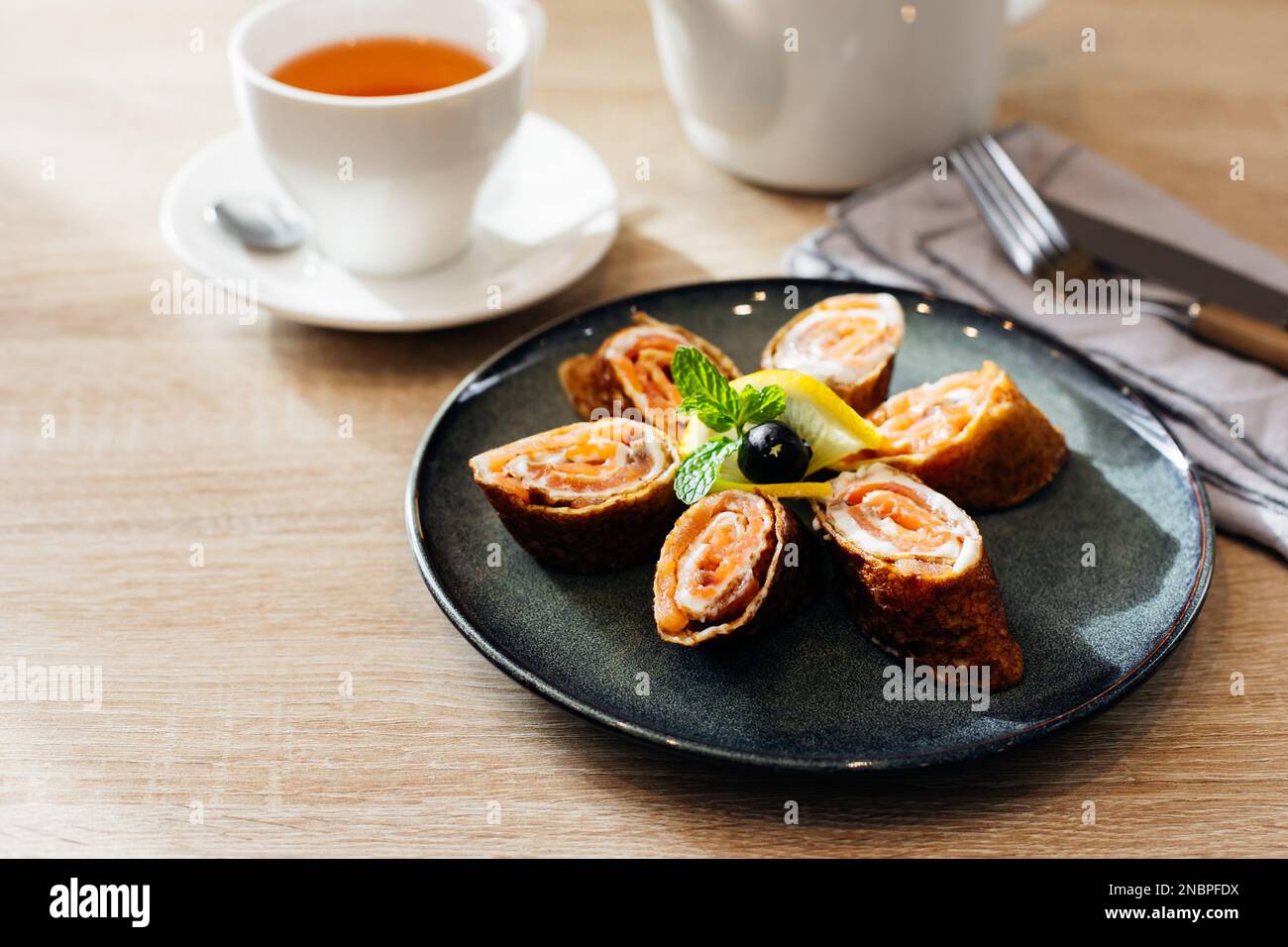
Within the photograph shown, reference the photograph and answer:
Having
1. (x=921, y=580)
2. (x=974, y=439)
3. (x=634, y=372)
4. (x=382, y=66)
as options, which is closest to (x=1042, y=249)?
(x=974, y=439)

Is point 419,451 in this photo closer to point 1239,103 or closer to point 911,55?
point 911,55

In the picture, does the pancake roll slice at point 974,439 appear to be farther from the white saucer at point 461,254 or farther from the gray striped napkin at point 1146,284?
the white saucer at point 461,254

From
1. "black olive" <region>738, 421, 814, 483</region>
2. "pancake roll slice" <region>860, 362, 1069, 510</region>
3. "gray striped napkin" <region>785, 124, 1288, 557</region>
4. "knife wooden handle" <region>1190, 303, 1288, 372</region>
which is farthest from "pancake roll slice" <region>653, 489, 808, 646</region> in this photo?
"knife wooden handle" <region>1190, 303, 1288, 372</region>

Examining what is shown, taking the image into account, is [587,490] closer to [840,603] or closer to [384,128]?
[840,603]

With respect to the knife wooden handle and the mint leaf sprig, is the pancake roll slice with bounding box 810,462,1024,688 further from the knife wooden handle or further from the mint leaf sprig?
the knife wooden handle

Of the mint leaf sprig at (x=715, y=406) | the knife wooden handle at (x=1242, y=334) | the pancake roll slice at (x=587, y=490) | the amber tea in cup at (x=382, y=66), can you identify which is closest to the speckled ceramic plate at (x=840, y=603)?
the pancake roll slice at (x=587, y=490)

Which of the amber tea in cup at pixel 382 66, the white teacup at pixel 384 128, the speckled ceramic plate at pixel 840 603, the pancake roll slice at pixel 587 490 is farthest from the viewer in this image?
the amber tea in cup at pixel 382 66
